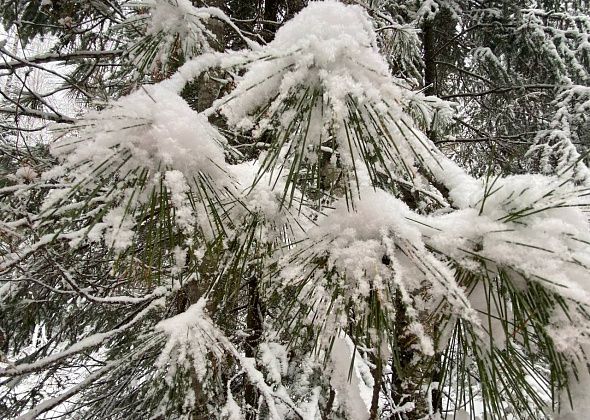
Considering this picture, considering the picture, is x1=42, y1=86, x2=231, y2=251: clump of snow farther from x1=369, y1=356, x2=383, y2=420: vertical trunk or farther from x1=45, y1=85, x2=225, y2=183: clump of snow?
x1=369, y1=356, x2=383, y2=420: vertical trunk

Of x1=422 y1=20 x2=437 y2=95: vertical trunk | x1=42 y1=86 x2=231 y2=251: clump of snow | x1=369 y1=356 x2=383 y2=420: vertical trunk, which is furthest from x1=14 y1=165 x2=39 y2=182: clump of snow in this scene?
x1=422 y1=20 x2=437 y2=95: vertical trunk

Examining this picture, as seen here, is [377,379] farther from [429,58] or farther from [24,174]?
[429,58]

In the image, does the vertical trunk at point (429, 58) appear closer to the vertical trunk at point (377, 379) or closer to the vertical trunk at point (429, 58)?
the vertical trunk at point (429, 58)

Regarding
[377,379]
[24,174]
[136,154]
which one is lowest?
[377,379]

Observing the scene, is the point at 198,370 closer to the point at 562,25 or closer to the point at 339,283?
the point at 339,283

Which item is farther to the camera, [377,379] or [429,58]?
[429,58]

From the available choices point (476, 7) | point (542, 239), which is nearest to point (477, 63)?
point (476, 7)

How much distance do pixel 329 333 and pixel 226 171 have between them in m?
0.33

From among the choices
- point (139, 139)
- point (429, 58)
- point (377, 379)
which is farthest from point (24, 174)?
point (429, 58)

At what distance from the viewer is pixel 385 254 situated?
667 mm

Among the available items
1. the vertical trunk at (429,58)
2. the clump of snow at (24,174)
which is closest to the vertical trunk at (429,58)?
the vertical trunk at (429,58)

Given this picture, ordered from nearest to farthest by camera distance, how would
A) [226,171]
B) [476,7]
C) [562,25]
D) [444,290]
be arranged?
[444,290] → [226,171] → [562,25] → [476,7]

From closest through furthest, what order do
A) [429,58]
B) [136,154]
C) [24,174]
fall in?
[136,154]
[24,174]
[429,58]

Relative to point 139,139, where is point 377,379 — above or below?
below
